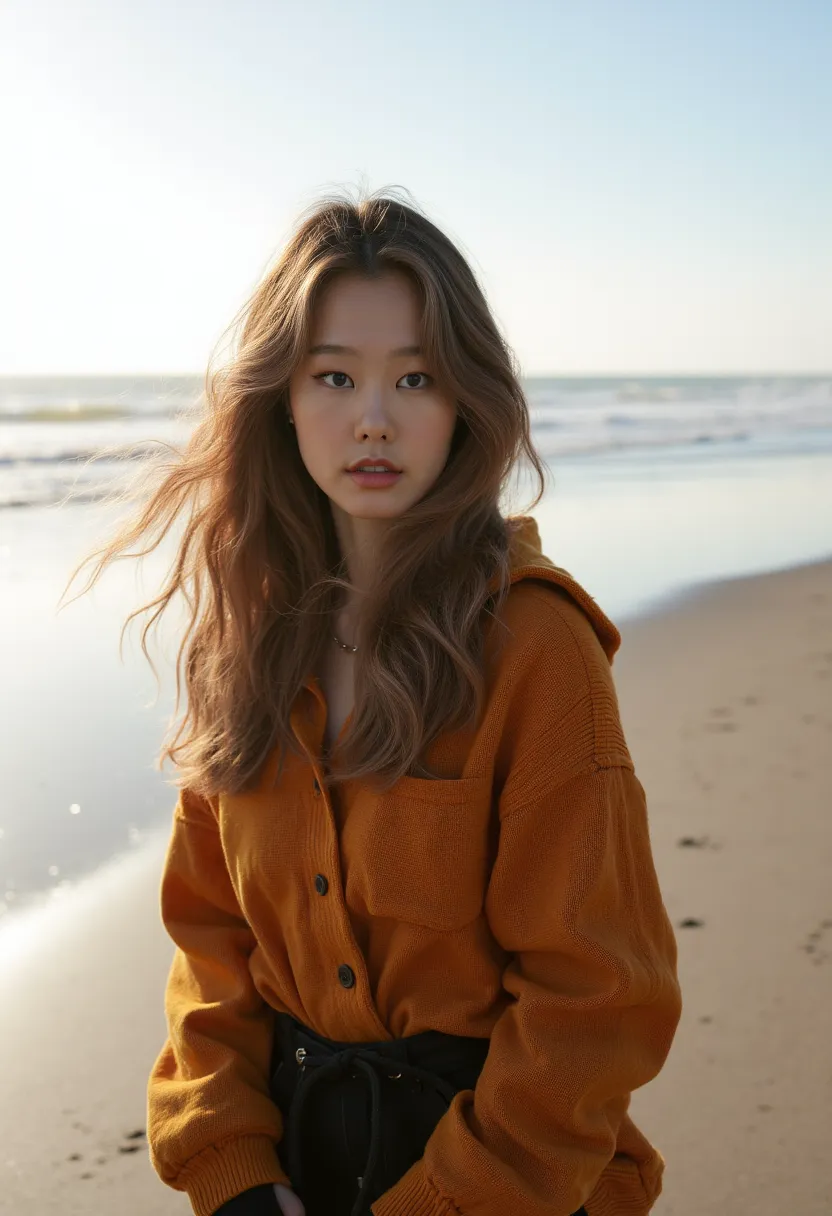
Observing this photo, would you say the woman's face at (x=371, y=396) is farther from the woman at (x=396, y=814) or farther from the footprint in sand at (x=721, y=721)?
the footprint in sand at (x=721, y=721)

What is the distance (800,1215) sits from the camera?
237 cm

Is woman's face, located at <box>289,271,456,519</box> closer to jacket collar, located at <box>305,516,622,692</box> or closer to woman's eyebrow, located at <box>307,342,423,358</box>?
woman's eyebrow, located at <box>307,342,423,358</box>

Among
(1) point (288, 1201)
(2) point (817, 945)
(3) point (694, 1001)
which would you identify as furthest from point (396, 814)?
(2) point (817, 945)

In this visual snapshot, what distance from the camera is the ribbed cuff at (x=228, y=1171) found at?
5.58 feet

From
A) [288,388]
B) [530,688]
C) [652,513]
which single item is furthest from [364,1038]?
[652,513]

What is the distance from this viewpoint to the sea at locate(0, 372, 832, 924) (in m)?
4.01

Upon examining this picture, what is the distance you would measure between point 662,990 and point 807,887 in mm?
2270

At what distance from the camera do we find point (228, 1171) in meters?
1.72

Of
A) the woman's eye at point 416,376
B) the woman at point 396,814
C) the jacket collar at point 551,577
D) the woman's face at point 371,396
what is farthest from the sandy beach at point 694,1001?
the woman's eye at point 416,376

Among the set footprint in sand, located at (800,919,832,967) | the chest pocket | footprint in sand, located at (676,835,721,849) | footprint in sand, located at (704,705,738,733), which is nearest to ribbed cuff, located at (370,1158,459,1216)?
the chest pocket

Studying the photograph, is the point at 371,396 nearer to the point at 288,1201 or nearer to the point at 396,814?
the point at 396,814

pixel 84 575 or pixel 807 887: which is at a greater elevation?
pixel 84 575

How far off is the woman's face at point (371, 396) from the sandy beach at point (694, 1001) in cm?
171

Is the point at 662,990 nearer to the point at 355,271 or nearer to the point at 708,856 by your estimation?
the point at 355,271
